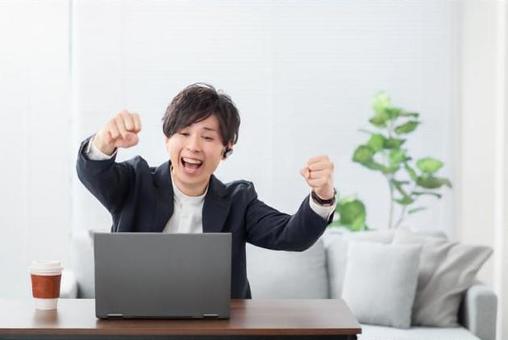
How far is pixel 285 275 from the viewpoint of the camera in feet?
14.7

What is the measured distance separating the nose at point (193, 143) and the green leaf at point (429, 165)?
2829 millimetres

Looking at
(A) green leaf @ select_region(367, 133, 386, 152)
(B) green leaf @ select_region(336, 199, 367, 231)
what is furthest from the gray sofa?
(A) green leaf @ select_region(367, 133, 386, 152)

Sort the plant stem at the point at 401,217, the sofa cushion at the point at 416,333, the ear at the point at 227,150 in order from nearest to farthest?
the ear at the point at 227,150 → the sofa cushion at the point at 416,333 → the plant stem at the point at 401,217

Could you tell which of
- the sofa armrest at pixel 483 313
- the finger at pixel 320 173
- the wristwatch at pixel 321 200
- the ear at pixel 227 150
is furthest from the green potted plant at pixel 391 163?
the finger at pixel 320 173

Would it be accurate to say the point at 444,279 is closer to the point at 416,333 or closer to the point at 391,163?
the point at 416,333

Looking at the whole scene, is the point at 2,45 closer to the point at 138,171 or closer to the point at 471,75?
the point at 471,75

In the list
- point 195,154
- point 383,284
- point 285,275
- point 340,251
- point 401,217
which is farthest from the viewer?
point 401,217

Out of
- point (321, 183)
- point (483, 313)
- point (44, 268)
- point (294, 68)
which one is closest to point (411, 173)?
point (294, 68)

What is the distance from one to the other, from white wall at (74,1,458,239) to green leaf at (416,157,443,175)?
168 millimetres

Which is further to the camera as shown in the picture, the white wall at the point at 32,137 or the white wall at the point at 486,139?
the white wall at the point at 32,137

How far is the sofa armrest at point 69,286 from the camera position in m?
4.13

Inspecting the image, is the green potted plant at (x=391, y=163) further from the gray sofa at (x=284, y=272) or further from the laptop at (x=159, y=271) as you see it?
the laptop at (x=159, y=271)

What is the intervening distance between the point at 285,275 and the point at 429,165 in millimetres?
1110

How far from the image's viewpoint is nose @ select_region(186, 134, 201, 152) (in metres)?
2.36
